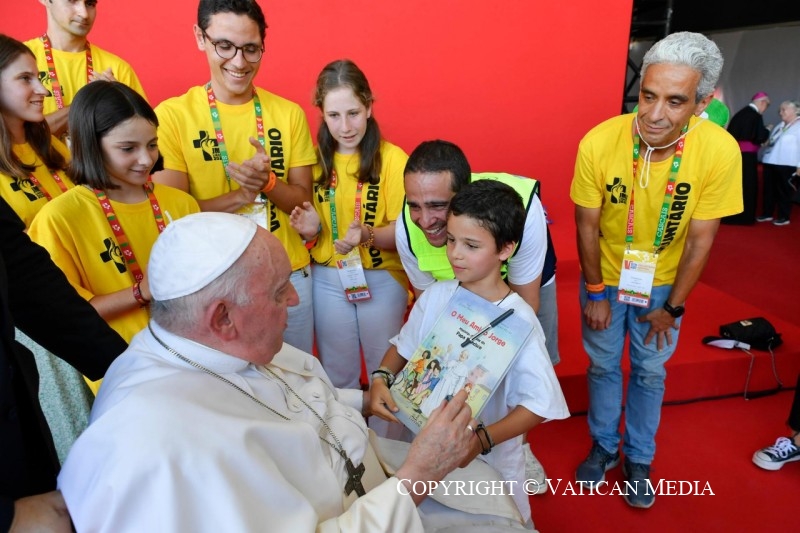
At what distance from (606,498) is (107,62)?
3477 millimetres

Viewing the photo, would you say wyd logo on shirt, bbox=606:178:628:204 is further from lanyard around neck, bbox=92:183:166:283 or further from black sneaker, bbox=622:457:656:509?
lanyard around neck, bbox=92:183:166:283

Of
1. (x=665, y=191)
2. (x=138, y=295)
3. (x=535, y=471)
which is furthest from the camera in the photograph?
(x=535, y=471)

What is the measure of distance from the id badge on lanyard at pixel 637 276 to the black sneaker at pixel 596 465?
85 cm

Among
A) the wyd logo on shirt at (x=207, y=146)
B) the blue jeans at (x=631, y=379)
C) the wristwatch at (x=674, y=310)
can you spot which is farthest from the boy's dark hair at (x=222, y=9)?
the wristwatch at (x=674, y=310)

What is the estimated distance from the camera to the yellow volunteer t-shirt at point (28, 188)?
2.09m

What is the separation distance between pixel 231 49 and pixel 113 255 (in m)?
1.01

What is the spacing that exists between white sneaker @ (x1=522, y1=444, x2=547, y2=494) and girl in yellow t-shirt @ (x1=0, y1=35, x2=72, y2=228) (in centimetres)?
249

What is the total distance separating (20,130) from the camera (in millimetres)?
2227

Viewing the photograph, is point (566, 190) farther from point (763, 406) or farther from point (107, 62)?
point (107, 62)

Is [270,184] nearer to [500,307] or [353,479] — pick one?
[500,307]

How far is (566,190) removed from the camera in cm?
472

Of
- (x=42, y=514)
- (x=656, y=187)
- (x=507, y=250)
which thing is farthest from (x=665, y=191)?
(x=42, y=514)

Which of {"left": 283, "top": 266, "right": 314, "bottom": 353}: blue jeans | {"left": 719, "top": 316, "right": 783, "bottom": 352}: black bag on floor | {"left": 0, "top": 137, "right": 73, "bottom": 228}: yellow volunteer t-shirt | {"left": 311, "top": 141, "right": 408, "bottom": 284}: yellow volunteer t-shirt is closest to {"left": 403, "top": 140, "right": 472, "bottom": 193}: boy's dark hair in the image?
{"left": 311, "top": 141, "right": 408, "bottom": 284}: yellow volunteer t-shirt

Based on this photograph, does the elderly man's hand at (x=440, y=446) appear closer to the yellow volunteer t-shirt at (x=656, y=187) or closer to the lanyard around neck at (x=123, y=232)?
the lanyard around neck at (x=123, y=232)
